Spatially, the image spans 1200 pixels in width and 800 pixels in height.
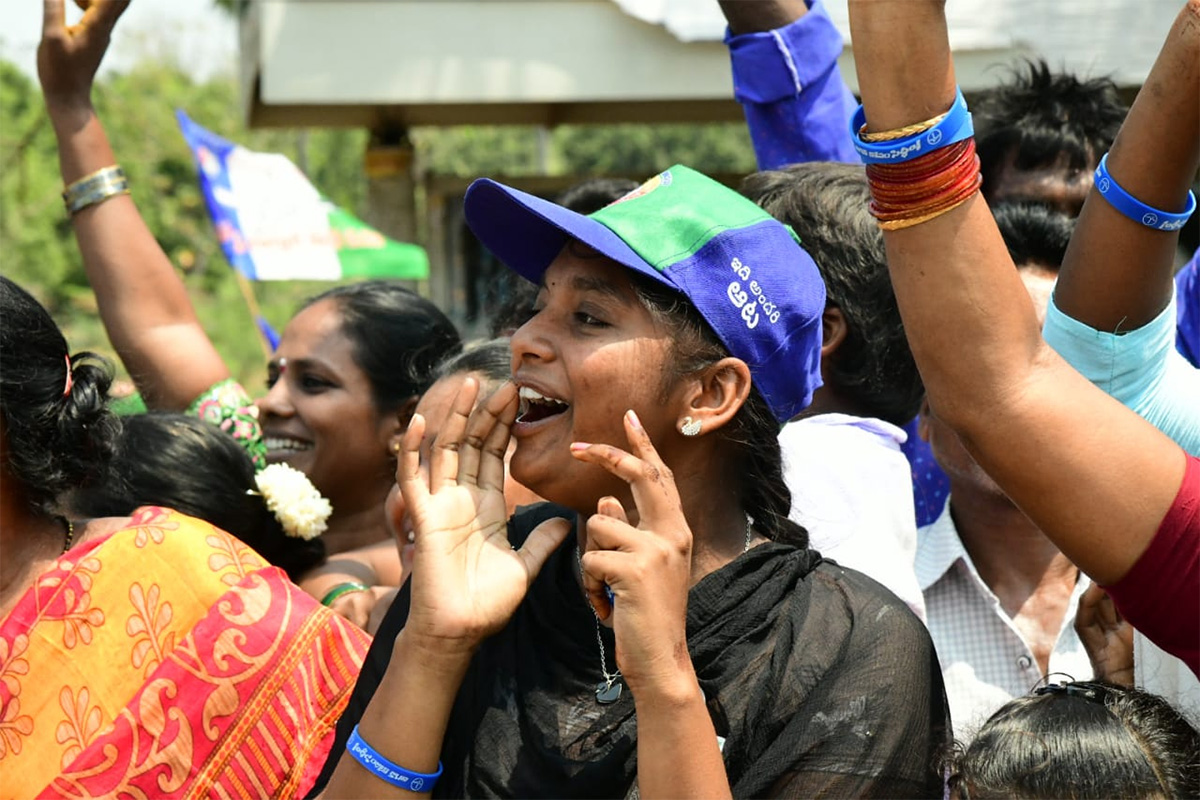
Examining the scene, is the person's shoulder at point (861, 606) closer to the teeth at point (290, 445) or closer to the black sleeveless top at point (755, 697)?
the black sleeveless top at point (755, 697)

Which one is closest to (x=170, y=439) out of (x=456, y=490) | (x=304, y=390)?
(x=304, y=390)

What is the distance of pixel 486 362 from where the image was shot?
300 centimetres

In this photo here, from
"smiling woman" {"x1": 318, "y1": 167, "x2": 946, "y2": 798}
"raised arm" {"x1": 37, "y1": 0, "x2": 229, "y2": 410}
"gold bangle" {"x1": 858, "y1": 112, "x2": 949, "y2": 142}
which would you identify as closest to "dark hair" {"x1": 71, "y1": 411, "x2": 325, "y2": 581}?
"raised arm" {"x1": 37, "y1": 0, "x2": 229, "y2": 410}

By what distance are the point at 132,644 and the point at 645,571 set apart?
117 centimetres

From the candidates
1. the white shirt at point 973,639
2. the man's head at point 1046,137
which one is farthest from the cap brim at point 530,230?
the man's head at point 1046,137

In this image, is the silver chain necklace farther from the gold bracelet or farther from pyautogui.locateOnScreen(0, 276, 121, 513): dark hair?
the gold bracelet

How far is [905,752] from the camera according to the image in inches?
74.0

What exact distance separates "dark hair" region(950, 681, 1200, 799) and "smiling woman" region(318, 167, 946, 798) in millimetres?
94

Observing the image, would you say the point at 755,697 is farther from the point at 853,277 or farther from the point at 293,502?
the point at 293,502

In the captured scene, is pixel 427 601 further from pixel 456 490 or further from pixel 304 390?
pixel 304 390

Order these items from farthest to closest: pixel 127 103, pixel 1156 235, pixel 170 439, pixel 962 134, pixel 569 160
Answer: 1. pixel 569 160
2. pixel 127 103
3. pixel 170 439
4. pixel 1156 235
5. pixel 962 134

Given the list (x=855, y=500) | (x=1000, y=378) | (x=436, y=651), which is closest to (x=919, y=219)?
(x=1000, y=378)

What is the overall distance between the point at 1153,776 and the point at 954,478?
1.06 meters

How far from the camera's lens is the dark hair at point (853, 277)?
2838 mm
